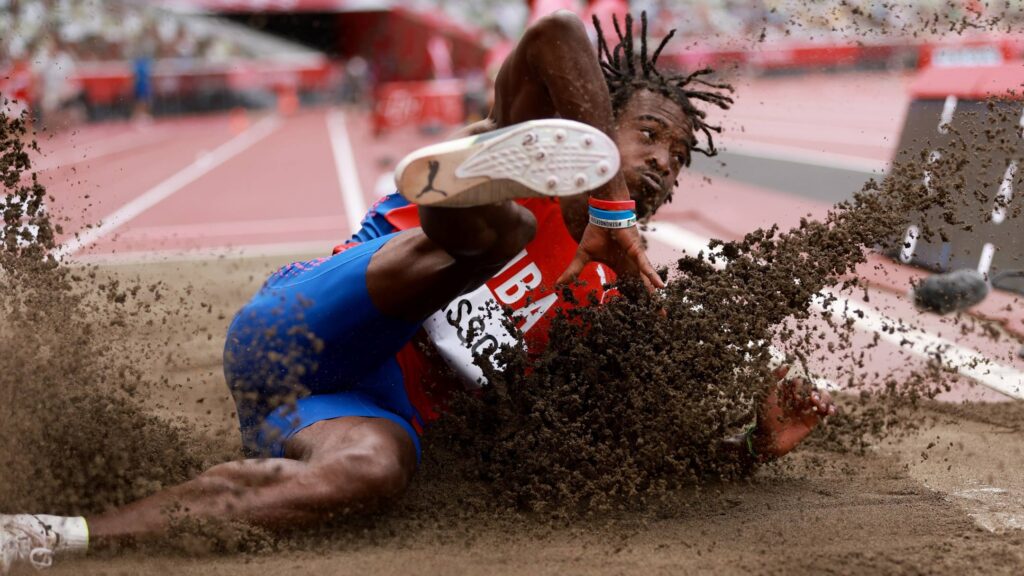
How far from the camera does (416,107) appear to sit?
16.6 metres

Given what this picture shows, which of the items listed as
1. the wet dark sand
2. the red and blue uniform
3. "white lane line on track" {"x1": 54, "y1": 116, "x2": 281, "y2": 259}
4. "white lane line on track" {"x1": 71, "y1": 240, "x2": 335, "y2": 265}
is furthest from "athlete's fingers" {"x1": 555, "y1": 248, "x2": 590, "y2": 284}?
"white lane line on track" {"x1": 71, "y1": 240, "x2": 335, "y2": 265}

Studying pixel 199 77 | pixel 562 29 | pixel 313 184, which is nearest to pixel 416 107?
pixel 313 184

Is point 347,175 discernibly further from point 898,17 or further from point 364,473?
point 364,473

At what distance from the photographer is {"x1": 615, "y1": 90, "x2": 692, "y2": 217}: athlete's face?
2.79m

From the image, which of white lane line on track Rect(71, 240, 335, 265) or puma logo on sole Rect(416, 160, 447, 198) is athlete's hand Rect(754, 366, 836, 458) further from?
white lane line on track Rect(71, 240, 335, 265)

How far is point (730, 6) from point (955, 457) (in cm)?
640

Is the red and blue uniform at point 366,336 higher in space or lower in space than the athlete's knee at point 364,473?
higher

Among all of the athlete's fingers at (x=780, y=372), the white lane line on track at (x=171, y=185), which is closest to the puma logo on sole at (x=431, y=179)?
the athlete's fingers at (x=780, y=372)

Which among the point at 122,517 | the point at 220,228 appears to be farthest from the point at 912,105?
the point at 220,228

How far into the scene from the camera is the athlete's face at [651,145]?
2787 mm

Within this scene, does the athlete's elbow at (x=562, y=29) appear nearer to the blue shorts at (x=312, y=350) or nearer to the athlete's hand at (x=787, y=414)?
the blue shorts at (x=312, y=350)

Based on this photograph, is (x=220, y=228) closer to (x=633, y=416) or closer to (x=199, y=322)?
(x=199, y=322)

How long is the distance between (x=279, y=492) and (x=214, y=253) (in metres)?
4.98

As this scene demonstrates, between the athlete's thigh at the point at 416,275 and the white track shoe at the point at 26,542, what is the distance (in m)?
0.91
